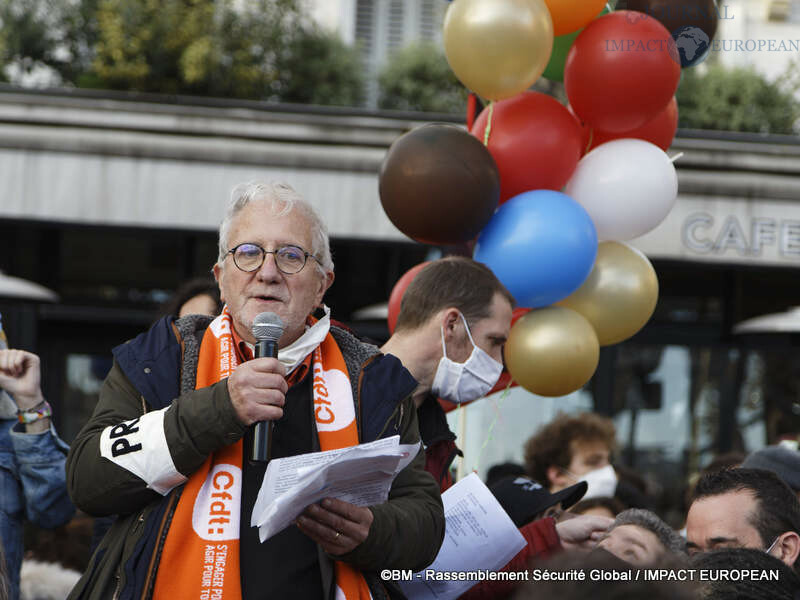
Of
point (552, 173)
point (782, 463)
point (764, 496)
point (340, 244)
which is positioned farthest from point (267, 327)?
point (340, 244)

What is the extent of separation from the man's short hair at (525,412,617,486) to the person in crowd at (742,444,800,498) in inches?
44.0

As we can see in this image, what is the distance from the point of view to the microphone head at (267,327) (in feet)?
7.25

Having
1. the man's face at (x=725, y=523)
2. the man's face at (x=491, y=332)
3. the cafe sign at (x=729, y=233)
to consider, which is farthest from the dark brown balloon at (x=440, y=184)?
the cafe sign at (x=729, y=233)

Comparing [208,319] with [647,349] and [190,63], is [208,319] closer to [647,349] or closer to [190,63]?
[647,349]

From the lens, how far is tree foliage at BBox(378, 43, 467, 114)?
11.0 m

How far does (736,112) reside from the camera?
11.2m

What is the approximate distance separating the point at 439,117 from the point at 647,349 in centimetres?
296

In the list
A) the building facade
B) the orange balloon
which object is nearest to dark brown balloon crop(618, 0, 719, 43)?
the orange balloon

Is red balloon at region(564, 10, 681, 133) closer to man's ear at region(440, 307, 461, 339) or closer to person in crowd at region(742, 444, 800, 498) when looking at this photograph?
man's ear at region(440, 307, 461, 339)

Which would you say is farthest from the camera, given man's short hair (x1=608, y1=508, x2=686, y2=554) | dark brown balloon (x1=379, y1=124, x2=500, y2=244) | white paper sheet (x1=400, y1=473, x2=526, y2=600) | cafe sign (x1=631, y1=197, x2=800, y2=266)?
cafe sign (x1=631, y1=197, x2=800, y2=266)

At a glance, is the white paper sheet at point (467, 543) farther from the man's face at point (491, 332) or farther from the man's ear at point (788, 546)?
the man's ear at point (788, 546)

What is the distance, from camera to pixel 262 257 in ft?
8.03

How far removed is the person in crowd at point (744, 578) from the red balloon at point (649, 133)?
7.31 feet

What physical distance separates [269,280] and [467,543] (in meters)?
1.01
